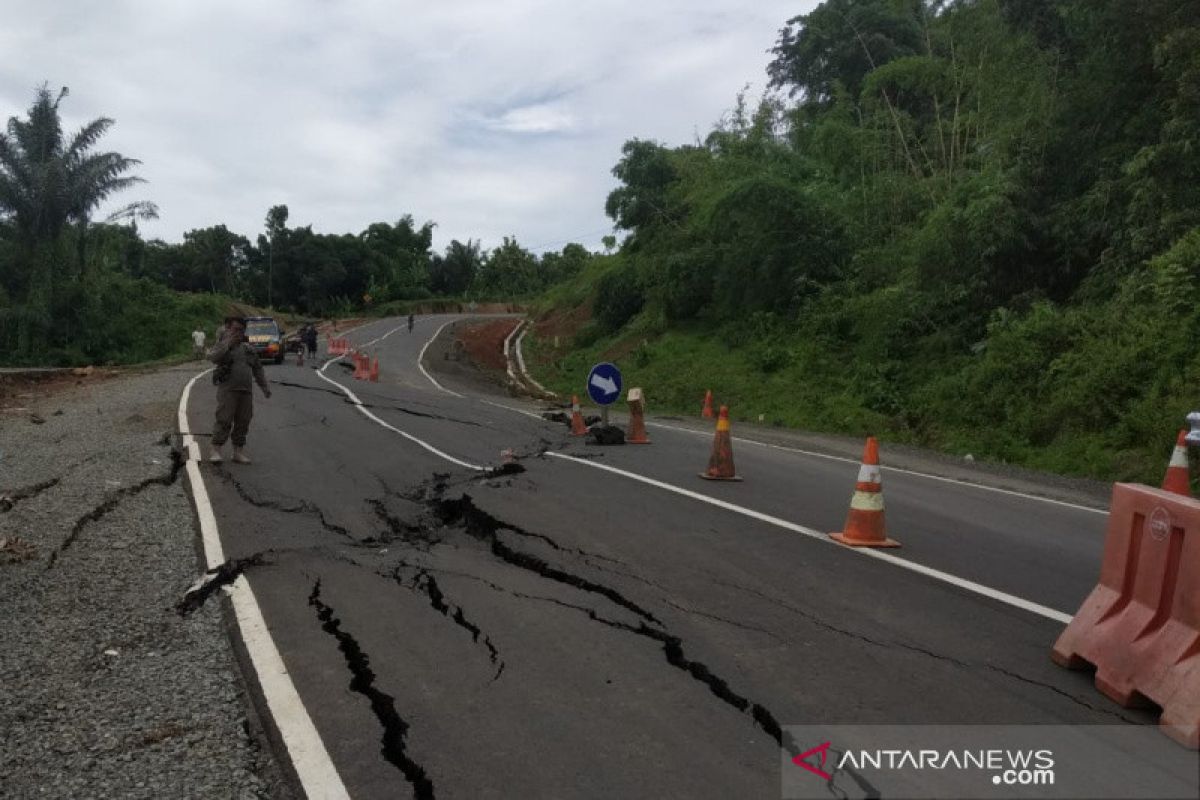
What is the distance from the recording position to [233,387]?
38.0 feet

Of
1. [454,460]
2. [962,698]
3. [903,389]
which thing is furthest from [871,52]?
[962,698]

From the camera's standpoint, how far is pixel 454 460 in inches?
480

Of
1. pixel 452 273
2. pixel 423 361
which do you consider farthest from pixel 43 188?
pixel 452 273

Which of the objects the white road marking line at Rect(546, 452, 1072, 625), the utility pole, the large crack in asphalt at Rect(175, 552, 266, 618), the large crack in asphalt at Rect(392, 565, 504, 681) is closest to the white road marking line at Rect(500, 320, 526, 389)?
the white road marking line at Rect(546, 452, 1072, 625)

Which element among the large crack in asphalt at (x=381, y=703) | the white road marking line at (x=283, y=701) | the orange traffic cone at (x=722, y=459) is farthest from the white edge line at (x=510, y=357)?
the large crack in asphalt at (x=381, y=703)

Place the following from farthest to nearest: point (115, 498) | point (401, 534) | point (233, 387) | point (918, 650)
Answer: point (233, 387) < point (115, 498) < point (401, 534) < point (918, 650)

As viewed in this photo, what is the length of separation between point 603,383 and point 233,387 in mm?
5062

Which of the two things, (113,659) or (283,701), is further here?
(113,659)

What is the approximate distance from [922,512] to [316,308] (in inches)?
3331

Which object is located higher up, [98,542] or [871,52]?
[871,52]

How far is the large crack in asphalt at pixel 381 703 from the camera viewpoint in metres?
3.64

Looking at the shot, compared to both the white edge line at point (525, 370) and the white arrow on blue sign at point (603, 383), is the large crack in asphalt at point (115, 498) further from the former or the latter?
the white edge line at point (525, 370)

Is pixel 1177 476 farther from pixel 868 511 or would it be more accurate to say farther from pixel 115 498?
pixel 115 498

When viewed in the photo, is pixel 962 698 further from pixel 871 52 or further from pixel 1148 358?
pixel 871 52
